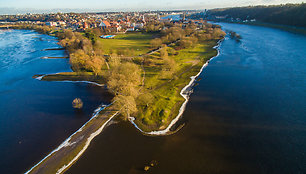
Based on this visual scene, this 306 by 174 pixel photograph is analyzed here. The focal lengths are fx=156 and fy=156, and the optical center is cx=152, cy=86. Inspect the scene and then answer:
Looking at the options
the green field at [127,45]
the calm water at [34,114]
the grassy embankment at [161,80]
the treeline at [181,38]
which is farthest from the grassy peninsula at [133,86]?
the treeline at [181,38]

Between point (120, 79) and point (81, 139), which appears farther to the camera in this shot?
point (120, 79)

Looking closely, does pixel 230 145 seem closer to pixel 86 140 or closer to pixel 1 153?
pixel 86 140

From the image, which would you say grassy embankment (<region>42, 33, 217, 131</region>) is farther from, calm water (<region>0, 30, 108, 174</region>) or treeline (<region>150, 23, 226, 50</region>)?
calm water (<region>0, 30, 108, 174</region>)

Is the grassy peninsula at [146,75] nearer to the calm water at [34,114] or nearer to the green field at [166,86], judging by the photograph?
the green field at [166,86]

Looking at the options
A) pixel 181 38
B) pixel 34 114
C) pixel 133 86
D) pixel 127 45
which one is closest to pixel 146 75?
pixel 133 86

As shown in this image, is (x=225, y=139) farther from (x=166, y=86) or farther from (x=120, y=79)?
(x=120, y=79)

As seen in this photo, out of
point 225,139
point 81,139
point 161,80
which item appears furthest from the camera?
point 161,80
